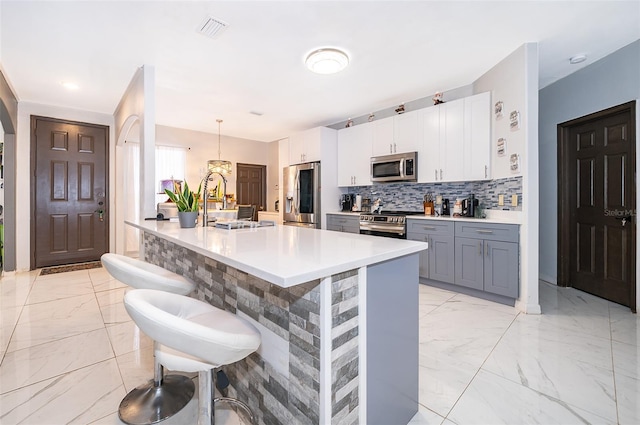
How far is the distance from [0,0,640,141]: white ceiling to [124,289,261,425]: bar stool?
223cm

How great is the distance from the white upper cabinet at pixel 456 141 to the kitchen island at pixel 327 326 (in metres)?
2.56

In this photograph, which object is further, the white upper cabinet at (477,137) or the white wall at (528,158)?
the white upper cabinet at (477,137)

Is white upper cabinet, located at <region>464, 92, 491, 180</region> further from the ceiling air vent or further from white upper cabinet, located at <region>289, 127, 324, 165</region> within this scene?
the ceiling air vent

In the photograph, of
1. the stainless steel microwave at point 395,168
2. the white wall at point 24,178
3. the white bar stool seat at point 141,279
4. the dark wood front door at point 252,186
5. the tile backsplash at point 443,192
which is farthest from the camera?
the dark wood front door at point 252,186

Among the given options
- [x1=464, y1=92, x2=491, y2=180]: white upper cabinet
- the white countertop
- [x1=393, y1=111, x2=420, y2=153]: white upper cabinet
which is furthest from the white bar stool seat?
[x1=393, y1=111, x2=420, y2=153]: white upper cabinet

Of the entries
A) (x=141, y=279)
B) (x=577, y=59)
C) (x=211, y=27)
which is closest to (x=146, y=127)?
(x=211, y=27)

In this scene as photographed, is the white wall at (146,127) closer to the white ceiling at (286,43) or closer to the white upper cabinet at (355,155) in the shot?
the white ceiling at (286,43)

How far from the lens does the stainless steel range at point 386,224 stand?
3.92 metres

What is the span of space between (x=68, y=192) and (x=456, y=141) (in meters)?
6.03

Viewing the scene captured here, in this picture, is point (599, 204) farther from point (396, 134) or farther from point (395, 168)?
point (396, 134)

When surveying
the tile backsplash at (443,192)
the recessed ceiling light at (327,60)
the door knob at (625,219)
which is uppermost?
the recessed ceiling light at (327,60)

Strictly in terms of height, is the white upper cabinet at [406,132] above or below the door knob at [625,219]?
above

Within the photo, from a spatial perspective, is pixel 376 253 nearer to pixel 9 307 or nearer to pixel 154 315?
pixel 154 315

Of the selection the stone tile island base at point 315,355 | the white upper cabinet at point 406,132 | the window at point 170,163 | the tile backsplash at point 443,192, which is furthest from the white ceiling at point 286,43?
the stone tile island base at point 315,355
